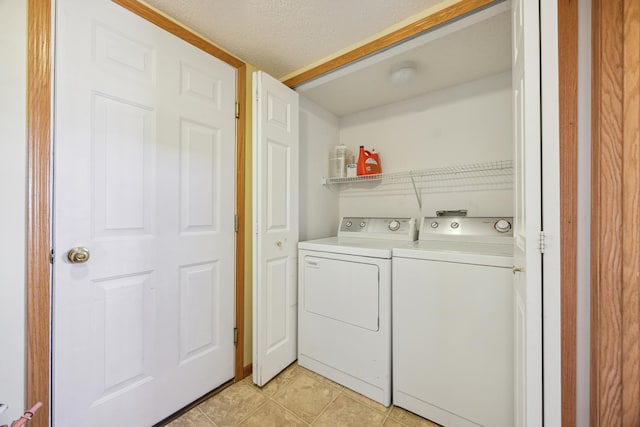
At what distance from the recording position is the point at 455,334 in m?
1.29

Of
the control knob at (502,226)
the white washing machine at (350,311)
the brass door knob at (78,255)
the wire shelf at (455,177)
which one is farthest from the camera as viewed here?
the wire shelf at (455,177)

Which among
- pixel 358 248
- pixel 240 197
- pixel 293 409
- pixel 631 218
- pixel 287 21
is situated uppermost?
pixel 287 21

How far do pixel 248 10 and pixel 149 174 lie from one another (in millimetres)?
1047

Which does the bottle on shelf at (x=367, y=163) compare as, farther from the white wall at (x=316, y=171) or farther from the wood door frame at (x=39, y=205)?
the wood door frame at (x=39, y=205)

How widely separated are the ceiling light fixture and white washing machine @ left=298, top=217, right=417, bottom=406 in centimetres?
105

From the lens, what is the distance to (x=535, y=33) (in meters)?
0.71

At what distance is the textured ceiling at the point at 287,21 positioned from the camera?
1.30 m

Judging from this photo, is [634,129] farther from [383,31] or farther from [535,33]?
[383,31]

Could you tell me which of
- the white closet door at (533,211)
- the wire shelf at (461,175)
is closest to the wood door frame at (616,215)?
the white closet door at (533,211)

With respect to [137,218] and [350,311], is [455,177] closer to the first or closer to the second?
[350,311]

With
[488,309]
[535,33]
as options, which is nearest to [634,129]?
[535,33]

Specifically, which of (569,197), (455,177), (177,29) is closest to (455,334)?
(569,197)

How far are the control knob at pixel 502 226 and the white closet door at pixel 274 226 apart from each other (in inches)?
55.5

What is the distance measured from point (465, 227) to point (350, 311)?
1.02 metres
